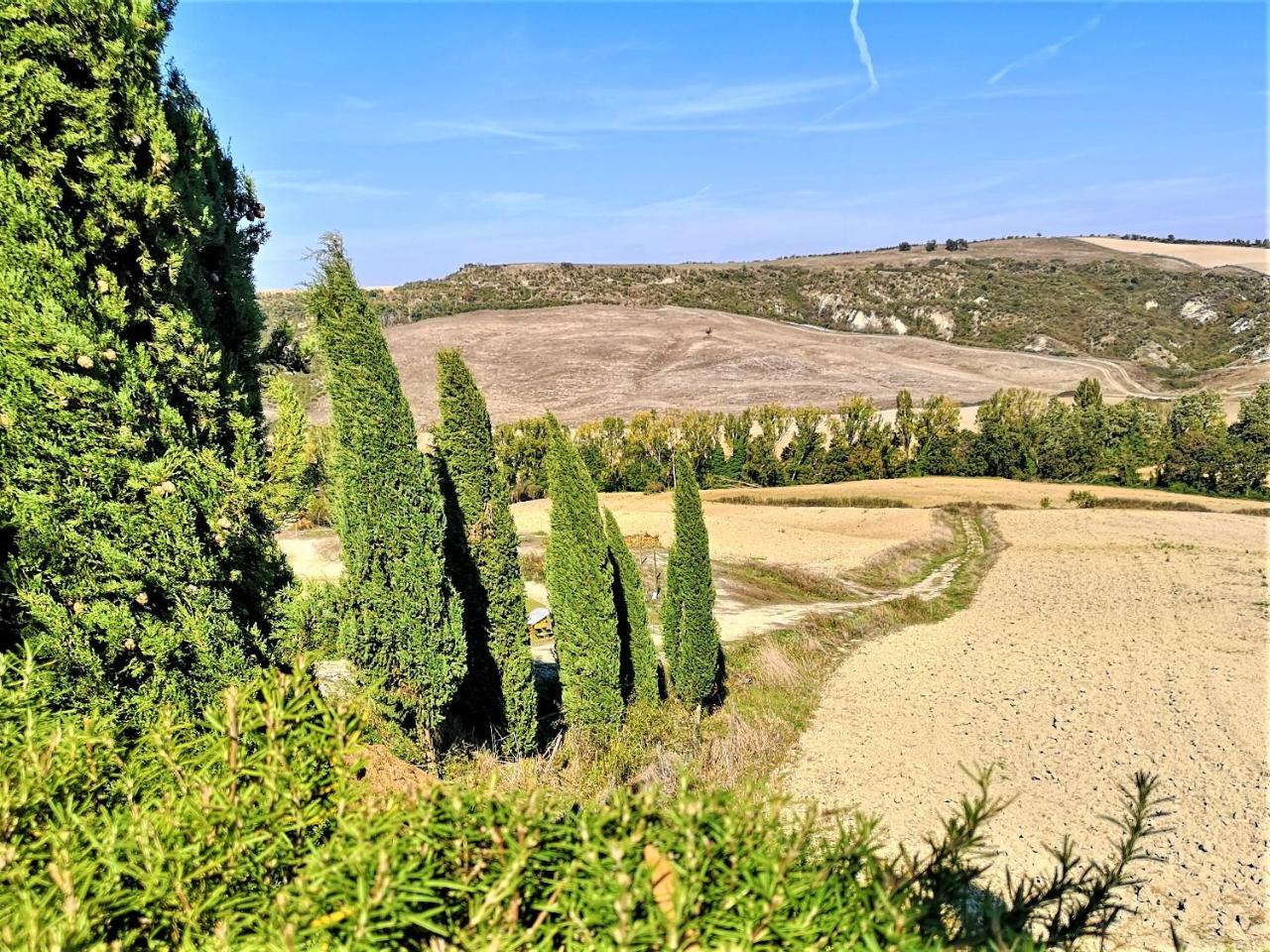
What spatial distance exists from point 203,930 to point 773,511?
125 feet

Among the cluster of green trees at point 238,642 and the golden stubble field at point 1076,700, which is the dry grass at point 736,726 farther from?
the golden stubble field at point 1076,700

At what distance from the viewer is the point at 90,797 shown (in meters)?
1.97

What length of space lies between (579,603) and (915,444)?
43289mm

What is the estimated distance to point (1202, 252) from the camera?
358ft

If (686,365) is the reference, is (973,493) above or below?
below

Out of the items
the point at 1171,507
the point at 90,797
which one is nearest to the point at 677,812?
the point at 90,797

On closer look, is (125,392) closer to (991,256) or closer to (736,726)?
(736,726)

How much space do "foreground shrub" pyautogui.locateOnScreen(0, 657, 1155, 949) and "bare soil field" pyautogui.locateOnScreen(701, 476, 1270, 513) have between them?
38752mm

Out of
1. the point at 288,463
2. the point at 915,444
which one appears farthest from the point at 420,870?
the point at 915,444

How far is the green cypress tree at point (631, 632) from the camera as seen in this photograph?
12812 mm

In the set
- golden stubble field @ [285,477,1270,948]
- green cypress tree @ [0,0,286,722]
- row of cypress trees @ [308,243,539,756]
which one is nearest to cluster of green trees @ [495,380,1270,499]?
golden stubble field @ [285,477,1270,948]

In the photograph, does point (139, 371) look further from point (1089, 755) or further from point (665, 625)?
point (1089, 755)

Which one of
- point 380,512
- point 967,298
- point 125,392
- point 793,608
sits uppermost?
point 967,298

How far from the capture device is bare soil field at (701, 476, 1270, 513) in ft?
128
